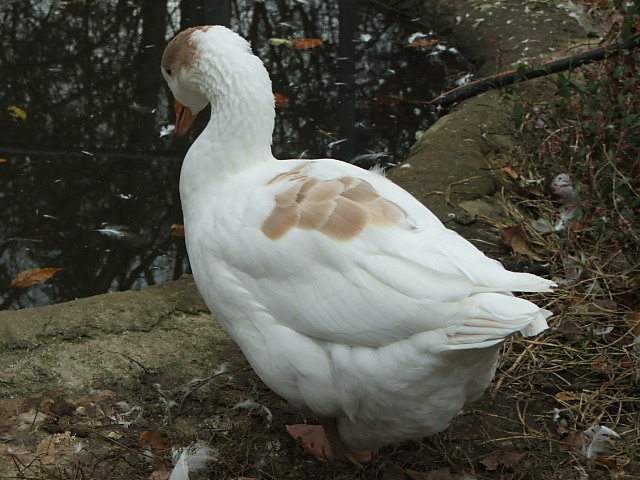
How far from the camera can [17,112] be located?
5340 mm

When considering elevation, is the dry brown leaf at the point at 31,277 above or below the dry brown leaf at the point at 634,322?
above

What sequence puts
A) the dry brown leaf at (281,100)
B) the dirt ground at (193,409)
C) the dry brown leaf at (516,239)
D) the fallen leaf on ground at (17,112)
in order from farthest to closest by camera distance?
the dry brown leaf at (281,100)
the fallen leaf on ground at (17,112)
the dry brown leaf at (516,239)
the dirt ground at (193,409)

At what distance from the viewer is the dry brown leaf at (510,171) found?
14.5ft

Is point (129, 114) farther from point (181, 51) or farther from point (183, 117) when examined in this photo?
point (181, 51)

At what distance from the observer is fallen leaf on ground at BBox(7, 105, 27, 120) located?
5316 millimetres

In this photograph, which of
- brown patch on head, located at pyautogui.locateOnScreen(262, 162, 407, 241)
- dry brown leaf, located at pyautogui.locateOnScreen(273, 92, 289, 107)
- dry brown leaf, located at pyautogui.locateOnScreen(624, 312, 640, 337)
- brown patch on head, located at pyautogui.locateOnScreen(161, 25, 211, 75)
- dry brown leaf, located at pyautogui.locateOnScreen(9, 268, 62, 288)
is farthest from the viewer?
dry brown leaf, located at pyautogui.locateOnScreen(273, 92, 289, 107)

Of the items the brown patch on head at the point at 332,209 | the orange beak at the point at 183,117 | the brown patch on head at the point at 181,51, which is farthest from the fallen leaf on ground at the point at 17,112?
the brown patch on head at the point at 332,209

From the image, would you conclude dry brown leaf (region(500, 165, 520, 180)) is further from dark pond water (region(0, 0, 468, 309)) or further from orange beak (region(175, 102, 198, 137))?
orange beak (region(175, 102, 198, 137))

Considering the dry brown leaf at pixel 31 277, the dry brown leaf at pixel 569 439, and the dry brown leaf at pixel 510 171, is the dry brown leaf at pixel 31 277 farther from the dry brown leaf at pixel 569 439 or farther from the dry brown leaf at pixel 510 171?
the dry brown leaf at pixel 569 439

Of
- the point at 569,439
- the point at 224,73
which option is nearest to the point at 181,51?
the point at 224,73

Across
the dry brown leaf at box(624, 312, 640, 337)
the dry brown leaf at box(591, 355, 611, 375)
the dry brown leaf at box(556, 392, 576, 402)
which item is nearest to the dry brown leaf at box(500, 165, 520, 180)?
the dry brown leaf at box(624, 312, 640, 337)

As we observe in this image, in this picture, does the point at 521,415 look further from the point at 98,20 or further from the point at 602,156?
the point at 98,20

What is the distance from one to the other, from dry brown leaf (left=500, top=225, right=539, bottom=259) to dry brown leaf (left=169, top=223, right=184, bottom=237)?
1620 mm

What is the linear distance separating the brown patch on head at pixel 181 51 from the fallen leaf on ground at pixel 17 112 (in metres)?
2.53
